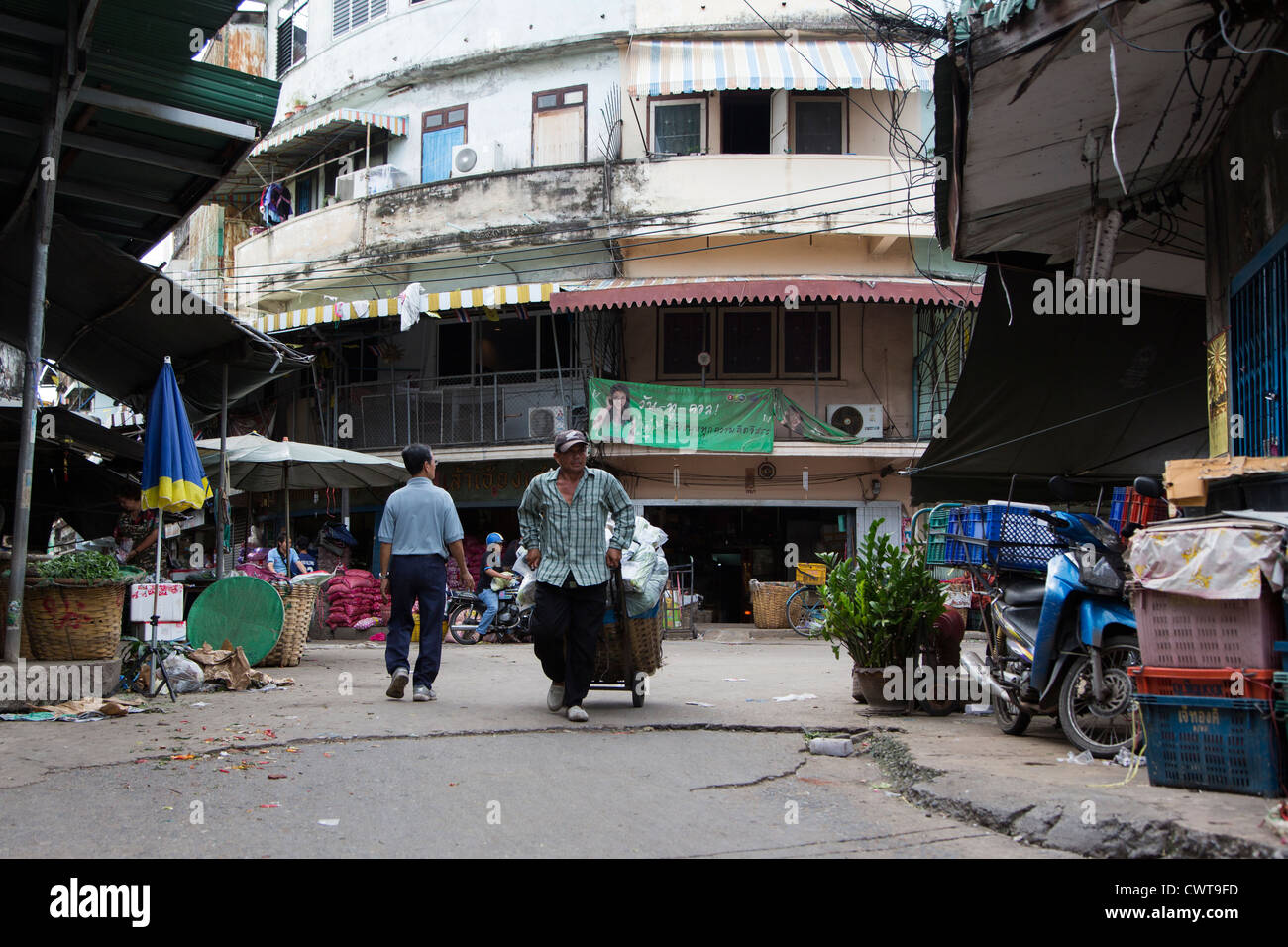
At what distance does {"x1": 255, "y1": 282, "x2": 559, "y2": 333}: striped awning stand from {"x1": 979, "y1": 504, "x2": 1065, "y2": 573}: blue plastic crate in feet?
42.9

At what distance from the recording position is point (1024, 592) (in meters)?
6.70

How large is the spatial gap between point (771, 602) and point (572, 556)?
510 inches

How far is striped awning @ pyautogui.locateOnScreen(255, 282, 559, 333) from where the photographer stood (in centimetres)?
1902

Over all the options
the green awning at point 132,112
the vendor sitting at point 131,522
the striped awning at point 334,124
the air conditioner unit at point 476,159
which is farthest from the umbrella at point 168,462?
the striped awning at point 334,124

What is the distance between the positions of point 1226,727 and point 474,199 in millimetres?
18143

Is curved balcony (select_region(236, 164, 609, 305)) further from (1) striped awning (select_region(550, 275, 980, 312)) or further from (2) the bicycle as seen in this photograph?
(2) the bicycle

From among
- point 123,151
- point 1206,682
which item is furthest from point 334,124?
point 1206,682

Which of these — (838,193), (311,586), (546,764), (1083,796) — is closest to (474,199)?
(838,193)

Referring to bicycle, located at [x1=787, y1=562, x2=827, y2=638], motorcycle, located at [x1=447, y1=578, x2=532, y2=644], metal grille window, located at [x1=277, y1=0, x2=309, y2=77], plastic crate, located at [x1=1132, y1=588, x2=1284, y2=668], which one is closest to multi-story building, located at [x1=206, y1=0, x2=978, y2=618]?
bicycle, located at [x1=787, y1=562, x2=827, y2=638]

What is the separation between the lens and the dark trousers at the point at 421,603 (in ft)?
25.3

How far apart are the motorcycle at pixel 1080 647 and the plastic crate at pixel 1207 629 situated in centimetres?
88

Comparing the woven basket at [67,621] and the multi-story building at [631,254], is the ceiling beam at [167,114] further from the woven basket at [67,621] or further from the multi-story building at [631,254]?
the multi-story building at [631,254]
